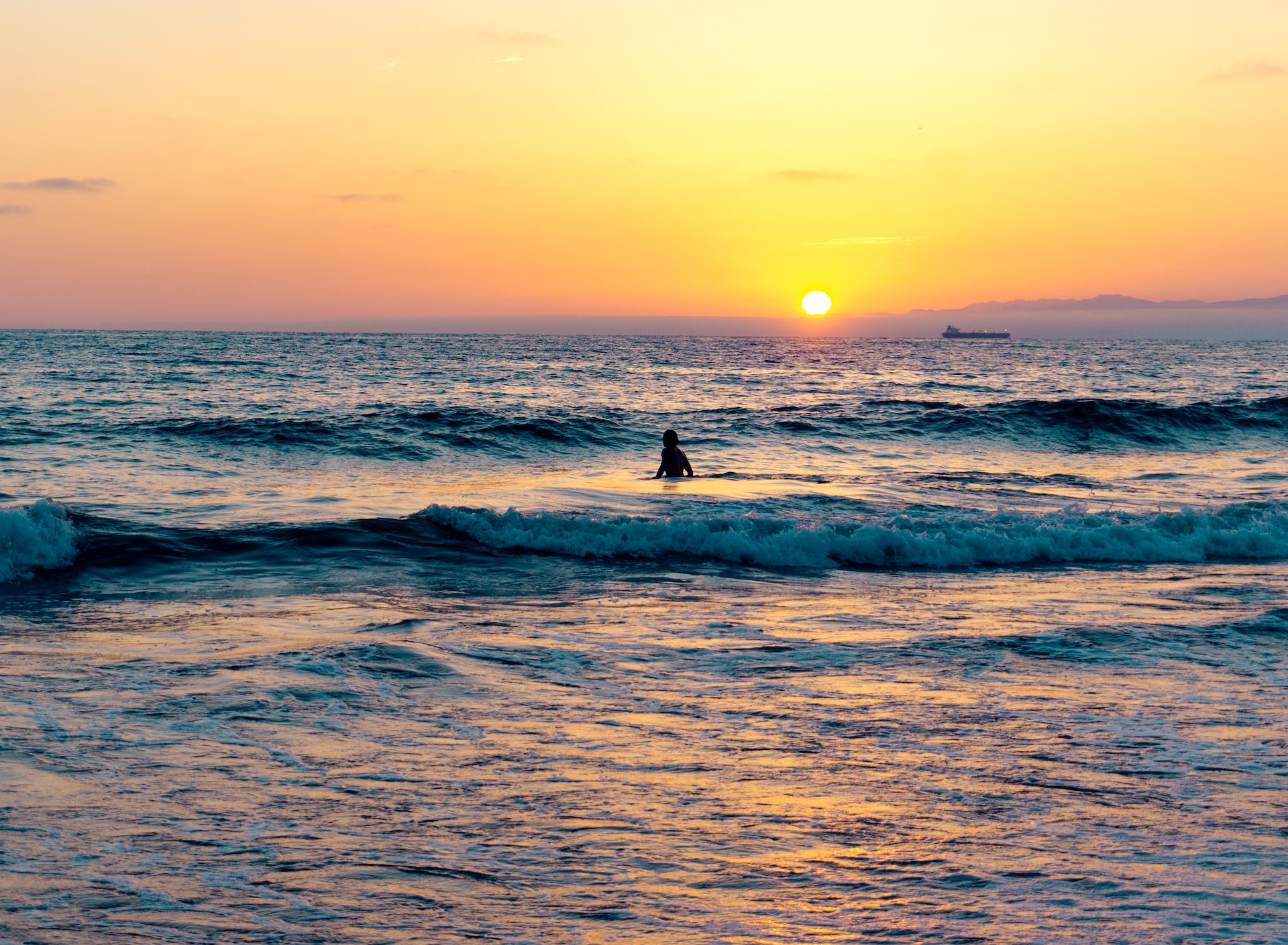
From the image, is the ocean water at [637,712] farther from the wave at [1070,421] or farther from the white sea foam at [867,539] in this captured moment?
the wave at [1070,421]

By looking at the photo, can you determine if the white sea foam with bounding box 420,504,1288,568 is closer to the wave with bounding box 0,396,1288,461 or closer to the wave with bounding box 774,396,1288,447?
the wave with bounding box 0,396,1288,461

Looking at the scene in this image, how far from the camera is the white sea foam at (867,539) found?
474 inches

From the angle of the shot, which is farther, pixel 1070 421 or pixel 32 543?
pixel 1070 421

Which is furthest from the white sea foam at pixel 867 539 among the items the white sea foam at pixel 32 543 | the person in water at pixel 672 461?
the person in water at pixel 672 461

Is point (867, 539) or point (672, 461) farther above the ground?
point (672, 461)

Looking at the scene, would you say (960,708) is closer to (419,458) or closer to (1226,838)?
(1226,838)

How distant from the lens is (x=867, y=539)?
12.3 metres

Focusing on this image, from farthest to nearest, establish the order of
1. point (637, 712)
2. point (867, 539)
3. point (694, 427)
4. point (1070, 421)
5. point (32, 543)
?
1. point (1070, 421)
2. point (694, 427)
3. point (867, 539)
4. point (32, 543)
5. point (637, 712)

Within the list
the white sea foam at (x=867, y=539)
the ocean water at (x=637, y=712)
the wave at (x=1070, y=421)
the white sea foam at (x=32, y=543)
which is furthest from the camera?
the wave at (x=1070, y=421)

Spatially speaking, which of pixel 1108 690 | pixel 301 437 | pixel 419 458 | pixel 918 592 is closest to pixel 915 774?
pixel 1108 690

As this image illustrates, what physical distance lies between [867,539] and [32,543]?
377 inches

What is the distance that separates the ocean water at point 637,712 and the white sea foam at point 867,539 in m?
0.05

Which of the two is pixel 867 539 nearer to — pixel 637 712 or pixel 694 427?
pixel 637 712

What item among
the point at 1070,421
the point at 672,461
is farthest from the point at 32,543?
the point at 1070,421
